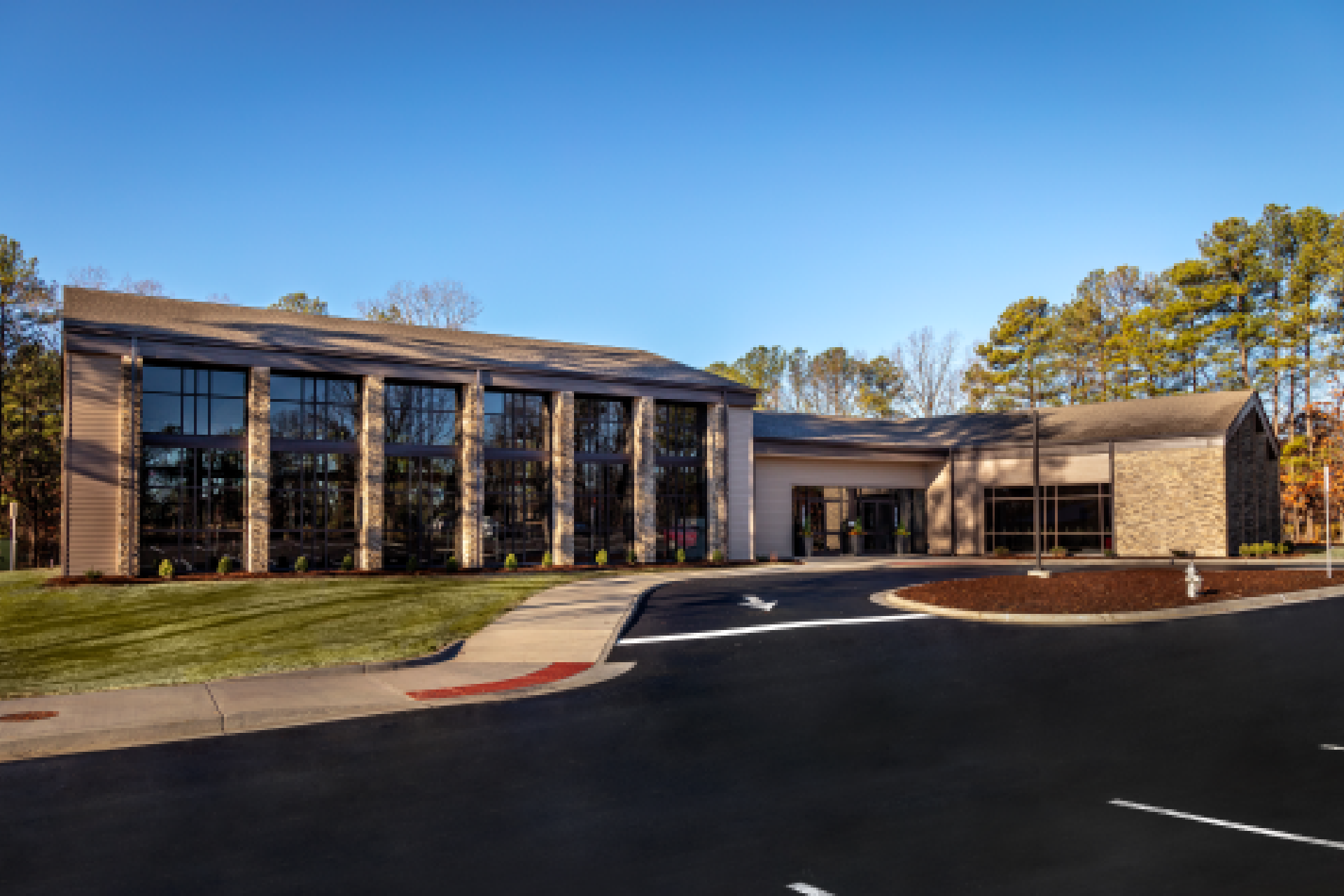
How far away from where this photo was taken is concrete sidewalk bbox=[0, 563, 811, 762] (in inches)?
347

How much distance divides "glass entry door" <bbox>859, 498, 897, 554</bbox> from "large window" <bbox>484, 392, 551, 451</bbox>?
15203 millimetres

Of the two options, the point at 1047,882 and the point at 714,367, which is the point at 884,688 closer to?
the point at 1047,882

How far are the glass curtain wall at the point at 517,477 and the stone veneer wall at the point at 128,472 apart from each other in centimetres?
989

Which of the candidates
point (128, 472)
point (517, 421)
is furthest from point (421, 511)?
point (128, 472)

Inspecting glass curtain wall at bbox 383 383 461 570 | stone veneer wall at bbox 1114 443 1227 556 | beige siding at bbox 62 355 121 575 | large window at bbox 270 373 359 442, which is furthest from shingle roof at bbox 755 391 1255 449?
A: beige siding at bbox 62 355 121 575

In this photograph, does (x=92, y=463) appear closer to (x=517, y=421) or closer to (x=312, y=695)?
(x=517, y=421)

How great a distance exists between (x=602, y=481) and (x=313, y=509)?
986 centimetres

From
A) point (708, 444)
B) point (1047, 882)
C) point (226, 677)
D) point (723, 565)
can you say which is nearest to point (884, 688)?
point (1047, 882)

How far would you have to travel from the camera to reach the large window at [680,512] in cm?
3372

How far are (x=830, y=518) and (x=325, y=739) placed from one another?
104 feet

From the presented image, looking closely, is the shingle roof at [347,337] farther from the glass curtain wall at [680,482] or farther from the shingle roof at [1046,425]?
the shingle roof at [1046,425]

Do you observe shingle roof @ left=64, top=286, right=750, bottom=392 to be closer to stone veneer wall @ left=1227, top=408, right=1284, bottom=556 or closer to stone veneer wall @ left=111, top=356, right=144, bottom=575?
stone veneer wall @ left=111, top=356, right=144, bottom=575

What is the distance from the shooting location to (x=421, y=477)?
29531 mm

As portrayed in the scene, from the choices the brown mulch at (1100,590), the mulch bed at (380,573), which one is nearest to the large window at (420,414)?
the mulch bed at (380,573)
